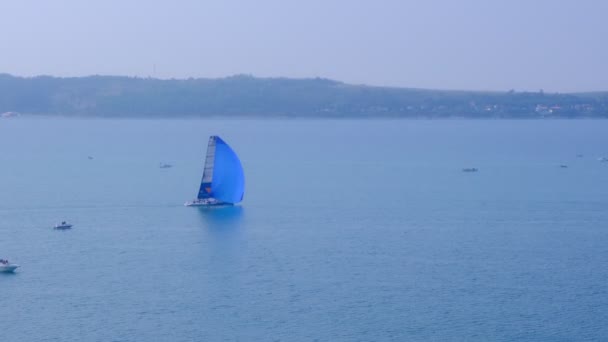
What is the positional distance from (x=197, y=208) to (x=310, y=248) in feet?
35.9

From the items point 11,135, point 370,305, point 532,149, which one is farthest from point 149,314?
point 11,135

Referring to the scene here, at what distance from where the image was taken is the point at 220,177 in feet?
152

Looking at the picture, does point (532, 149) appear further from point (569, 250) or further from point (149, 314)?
point (149, 314)

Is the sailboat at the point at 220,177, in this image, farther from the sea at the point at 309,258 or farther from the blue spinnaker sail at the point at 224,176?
the sea at the point at 309,258

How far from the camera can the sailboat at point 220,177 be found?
46.0m

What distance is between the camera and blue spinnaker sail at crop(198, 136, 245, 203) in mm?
45969

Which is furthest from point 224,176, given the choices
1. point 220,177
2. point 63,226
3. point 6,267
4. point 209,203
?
point 6,267

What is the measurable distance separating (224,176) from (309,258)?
38.0 feet

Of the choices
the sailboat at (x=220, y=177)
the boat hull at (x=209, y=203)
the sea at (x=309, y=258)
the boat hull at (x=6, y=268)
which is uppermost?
the sailboat at (x=220, y=177)

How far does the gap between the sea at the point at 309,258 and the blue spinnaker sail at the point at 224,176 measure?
763 millimetres

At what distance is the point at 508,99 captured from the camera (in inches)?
7485

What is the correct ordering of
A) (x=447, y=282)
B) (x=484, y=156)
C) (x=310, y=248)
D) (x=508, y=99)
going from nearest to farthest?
1. (x=447, y=282)
2. (x=310, y=248)
3. (x=484, y=156)
4. (x=508, y=99)

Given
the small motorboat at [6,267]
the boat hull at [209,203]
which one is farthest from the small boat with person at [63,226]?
the small motorboat at [6,267]

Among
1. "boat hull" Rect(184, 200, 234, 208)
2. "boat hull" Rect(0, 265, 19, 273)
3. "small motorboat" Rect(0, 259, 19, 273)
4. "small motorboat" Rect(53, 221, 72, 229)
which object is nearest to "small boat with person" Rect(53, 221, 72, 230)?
"small motorboat" Rect(53, 221, 72, 229)
